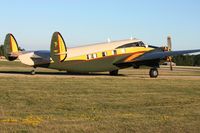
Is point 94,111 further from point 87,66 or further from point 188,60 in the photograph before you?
point 188,60

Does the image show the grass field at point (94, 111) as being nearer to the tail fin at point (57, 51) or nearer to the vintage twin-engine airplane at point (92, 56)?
the tail fin at point (57, 51)

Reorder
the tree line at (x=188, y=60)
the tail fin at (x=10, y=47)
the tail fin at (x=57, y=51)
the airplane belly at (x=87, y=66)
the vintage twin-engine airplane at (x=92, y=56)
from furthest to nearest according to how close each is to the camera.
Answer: the tree line at (x=188, y=60), the tail fin at (x=10, y=47), the airplane belly at (x=87, y=66), the vintage twin-engine airplane at (x=92, y=56), the tail fin at (x=57, y=51)

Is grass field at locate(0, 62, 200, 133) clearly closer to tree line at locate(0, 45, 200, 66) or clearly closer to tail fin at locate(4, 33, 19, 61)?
tail fin at locate(4, 33, 19, 61)

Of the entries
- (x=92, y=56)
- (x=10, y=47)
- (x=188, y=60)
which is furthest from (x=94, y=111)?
(x=188, y=60)

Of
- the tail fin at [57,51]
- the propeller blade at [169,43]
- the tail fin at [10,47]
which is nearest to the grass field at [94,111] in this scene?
the tail fin at [57,51]

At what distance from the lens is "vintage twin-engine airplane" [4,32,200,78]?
30938 millimetres

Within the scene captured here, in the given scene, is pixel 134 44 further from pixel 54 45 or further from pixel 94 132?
pixel 94 132

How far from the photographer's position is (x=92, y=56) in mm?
32031

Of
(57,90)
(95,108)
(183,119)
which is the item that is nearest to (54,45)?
(57,90)

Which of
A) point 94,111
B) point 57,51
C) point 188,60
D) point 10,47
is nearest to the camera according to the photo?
point 94,111

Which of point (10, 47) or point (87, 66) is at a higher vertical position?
point (10, 47)

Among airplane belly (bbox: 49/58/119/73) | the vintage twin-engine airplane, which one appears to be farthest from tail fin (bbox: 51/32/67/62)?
airplane belly (bbox: 49/58/119/73)

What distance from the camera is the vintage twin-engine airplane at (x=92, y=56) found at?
30.9 metres

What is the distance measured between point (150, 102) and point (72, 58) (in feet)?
52.4
